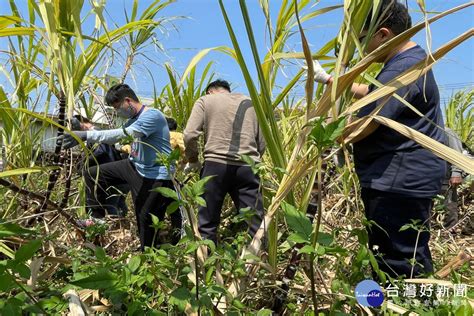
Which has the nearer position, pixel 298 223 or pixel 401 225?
pixel 298 223

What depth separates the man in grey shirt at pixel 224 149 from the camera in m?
2.28

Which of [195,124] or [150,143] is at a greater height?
[195,124]

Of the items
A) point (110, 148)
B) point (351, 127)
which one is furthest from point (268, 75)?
point (110, 148)

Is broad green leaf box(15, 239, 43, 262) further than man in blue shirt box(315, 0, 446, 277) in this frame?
No

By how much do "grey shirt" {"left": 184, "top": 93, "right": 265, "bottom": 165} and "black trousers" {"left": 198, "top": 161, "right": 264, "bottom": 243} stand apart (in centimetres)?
4

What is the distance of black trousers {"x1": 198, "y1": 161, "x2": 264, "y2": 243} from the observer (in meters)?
2.28

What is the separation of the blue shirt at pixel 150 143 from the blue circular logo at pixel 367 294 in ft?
5.37

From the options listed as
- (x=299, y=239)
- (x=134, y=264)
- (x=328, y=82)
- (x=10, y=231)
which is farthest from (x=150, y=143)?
(x=299, y=239)

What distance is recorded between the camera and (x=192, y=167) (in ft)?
8.93

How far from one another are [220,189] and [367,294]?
1460mm

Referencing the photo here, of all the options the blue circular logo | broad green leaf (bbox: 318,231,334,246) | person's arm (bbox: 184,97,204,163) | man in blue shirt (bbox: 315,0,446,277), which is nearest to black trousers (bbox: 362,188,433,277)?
man in blue shirt (bbox: 315,0,446,277)

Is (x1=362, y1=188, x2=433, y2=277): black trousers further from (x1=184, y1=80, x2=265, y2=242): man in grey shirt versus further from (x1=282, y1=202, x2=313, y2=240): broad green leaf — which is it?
(x1=184, y1=80, x2=265, y2=242): man in grey shirt

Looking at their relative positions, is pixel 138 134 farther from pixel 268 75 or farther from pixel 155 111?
pixel 268 75

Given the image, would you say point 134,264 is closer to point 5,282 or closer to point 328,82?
point 5,282
